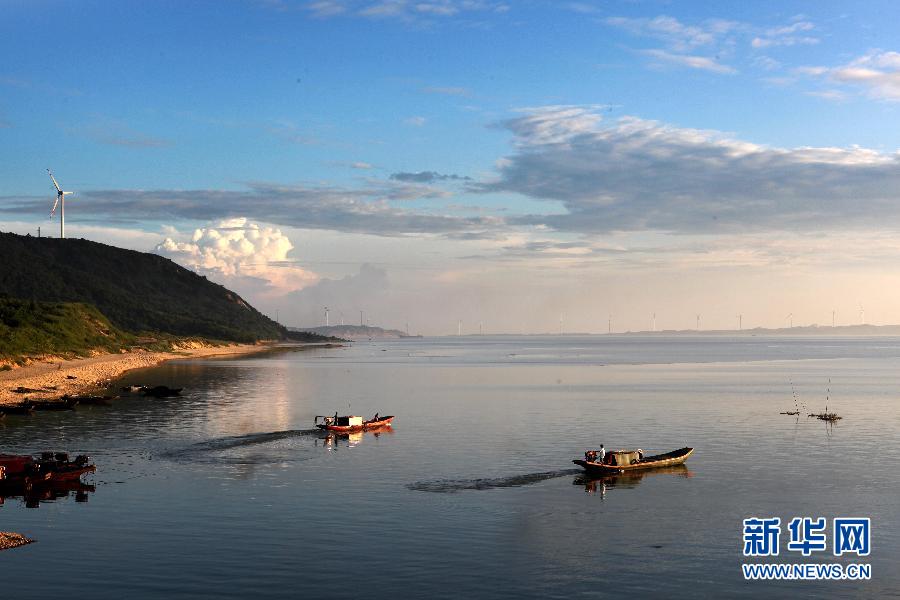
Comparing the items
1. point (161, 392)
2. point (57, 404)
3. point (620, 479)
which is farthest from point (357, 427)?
point (161, 392)

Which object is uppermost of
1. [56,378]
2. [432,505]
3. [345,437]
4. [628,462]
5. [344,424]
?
[56,378]

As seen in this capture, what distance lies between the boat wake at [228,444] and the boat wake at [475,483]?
20347mm

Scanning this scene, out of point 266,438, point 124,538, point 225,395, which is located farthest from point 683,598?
point 225,395

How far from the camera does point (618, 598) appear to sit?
38.2m

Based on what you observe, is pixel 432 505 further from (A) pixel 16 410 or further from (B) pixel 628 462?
(A) pixel 16 410

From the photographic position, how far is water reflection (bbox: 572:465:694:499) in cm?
6388

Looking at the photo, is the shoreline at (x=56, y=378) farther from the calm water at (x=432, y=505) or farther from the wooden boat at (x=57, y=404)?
the calm water at (x=432, y=505)

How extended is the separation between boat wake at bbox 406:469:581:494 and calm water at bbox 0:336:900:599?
1.21ft

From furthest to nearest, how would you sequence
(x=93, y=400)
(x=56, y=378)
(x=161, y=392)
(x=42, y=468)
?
(x=56, y=378) < (x=161, y=392) < (x=93, y=400) < (x=42, y=468)

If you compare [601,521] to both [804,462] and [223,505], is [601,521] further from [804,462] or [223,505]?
[804,462]

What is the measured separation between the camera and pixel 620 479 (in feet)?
222

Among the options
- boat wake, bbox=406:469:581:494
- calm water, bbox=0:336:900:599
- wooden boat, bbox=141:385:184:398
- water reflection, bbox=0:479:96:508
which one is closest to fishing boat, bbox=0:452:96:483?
water reflection, bbox=0:479:96:508

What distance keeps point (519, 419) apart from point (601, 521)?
187 feet

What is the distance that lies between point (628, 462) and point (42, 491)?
45943 mm
